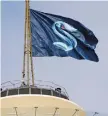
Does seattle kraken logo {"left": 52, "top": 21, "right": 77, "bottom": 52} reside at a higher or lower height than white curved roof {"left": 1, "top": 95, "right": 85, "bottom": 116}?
higher

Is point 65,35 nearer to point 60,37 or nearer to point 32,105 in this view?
point 60,37

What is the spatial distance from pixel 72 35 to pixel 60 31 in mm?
1356

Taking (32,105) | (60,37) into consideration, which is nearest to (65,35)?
(60,37)

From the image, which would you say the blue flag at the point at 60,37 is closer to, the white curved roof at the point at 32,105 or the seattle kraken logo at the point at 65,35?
the seattle kraken logo at the point at 65,35

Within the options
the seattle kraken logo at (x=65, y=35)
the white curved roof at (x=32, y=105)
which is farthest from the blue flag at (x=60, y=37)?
the white curved roof at (x=32, y=105)

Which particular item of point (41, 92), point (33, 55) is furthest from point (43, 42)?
point (41, 92)

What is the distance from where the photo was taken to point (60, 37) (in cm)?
6291

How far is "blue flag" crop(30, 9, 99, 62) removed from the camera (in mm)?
61031

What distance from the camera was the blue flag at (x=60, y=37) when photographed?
2403 inches

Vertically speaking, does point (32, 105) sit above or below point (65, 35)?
below

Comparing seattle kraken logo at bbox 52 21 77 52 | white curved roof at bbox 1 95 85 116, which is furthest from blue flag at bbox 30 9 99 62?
white curved roof at bbox 1 95 85 116

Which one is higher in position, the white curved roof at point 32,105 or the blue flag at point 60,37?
the blue flag at point 60,37

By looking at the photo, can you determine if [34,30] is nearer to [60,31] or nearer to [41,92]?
[60,31]

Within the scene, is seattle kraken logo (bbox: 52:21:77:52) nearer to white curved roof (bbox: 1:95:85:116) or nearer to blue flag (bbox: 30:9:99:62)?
blue flag (bbox: 30:9:99:62)
